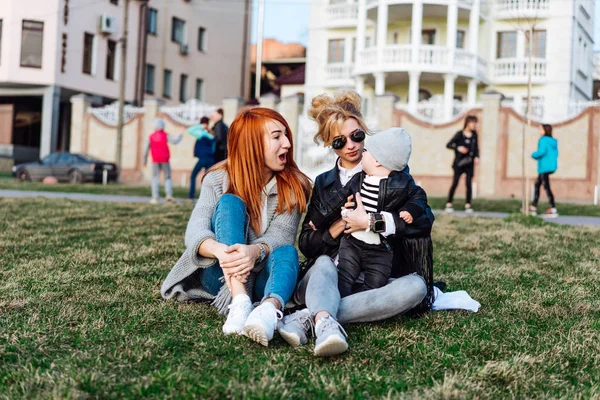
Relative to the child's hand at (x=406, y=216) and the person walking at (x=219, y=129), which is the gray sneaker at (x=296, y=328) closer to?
the child's hand at (x=406, y=216)

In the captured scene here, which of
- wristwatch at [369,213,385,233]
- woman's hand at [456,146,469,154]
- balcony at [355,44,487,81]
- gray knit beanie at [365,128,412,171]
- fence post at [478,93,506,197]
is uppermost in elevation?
balcony at [355,44,487,81]

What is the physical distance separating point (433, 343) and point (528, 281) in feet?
7.27

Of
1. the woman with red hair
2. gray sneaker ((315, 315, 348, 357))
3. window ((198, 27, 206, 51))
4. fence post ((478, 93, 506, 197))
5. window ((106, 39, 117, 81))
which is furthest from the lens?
window ((198, 27, 206, 51))

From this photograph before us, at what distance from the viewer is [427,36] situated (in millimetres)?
30594

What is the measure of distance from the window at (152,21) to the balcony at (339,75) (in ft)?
32.2

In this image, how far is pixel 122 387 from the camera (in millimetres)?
2453

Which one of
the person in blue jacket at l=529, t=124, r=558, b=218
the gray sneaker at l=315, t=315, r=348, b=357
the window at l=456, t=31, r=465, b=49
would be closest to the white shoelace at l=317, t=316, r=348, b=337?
the gray sneaker at l=315, t=315, r=348, b=357

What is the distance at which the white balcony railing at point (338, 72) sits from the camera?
3178 cm

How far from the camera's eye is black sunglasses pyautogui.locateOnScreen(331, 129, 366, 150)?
3941 mm

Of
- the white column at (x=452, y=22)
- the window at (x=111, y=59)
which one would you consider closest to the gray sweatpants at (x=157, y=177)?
the white column at (x=452, y=22)

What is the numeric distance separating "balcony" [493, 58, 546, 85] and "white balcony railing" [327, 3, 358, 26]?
22.5ft

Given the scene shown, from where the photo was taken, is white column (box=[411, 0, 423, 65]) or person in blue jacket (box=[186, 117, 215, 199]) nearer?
person in blue jacket (box=[186, 117, 215, 199])

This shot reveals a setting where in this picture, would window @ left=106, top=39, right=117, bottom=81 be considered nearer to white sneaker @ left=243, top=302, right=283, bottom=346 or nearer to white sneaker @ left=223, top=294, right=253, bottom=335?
white sneaker @ left=223, top=294, right=253, bottom=335

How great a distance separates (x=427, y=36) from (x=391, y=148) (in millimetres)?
28415
